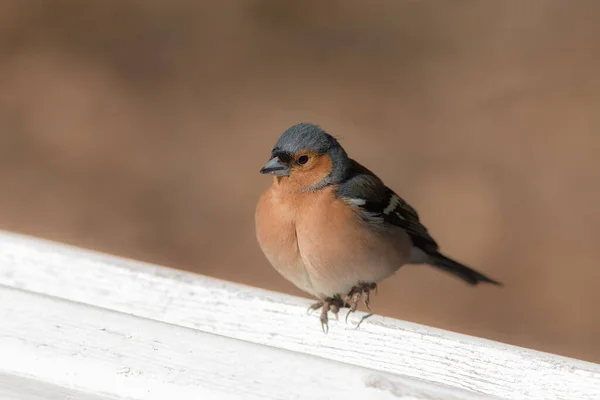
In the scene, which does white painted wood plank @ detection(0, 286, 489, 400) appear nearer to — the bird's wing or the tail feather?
the bird's wing

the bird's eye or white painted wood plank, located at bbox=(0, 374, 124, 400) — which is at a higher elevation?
the bird's eye

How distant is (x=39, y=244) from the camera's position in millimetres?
3598

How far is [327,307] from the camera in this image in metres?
3.53

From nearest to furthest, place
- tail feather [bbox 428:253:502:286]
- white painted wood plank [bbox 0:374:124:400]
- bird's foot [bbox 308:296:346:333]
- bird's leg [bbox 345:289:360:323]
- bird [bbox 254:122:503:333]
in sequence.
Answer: white painted wood plank [bbox 0:374:124:400], bird's foot [bbox 308:296:346:333], bird [bbox 254:122:503:333], bird's leg [bbox 345:289:360:323], tail feather [bbox 428:253:502:286]

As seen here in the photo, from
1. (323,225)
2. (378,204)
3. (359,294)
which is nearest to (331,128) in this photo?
(378,204)

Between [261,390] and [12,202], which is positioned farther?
[12,202]

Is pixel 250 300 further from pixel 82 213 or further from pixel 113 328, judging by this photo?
pixel 82 213

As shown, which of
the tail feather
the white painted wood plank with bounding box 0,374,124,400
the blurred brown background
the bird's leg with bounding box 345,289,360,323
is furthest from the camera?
the blurred brown background

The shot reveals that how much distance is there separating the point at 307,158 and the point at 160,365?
4.50 feet

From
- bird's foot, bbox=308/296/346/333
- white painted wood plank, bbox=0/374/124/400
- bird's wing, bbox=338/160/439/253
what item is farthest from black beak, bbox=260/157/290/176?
white painted wood plank, bbox=0/374/124/400

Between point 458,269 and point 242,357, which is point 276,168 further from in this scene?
point 458,269

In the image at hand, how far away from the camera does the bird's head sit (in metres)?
3.91

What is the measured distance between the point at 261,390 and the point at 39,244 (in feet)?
4.08

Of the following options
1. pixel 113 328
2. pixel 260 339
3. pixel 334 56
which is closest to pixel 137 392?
pixel 113 328
